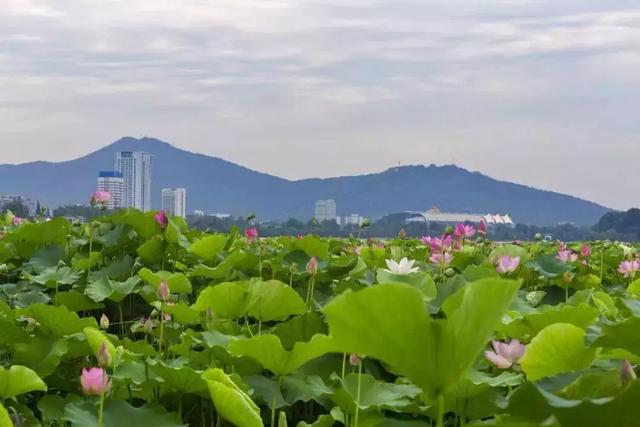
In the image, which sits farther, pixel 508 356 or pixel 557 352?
pixel 508 356

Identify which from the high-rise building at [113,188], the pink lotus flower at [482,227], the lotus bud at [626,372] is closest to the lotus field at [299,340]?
the lotus bud at [626,372]

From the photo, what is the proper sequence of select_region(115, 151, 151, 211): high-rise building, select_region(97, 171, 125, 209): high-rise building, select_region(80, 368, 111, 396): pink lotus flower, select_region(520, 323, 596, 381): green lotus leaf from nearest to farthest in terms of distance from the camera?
select_region(520, 323, 596, 381): green lotus leaf, select_region(80, 368, 111, 396): pink lotus flower, select_region(97, 171, 125, 209): high-rise building, select_region(115, 151, 151, 211): high-rise building

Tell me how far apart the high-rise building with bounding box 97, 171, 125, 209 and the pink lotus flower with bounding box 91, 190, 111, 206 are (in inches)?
4.1

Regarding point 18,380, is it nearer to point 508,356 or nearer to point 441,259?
point 508,356

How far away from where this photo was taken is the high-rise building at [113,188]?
12.6 feet

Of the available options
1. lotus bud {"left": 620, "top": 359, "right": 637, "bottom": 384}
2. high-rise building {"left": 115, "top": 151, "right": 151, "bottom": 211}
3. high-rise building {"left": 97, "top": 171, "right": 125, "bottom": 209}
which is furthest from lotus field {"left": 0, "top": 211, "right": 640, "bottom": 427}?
high-rise building {"left": 115, "top": 151, "right": 151, "bottom": 211}

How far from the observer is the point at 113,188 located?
64.0 m

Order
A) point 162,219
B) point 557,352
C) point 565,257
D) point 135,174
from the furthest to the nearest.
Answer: point 135,174 < point 565,257 < point 162,219 < point 557,352

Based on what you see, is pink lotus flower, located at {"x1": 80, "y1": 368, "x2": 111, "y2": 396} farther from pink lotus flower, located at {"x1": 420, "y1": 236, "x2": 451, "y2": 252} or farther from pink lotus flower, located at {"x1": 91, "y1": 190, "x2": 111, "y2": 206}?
pink lotus flower, located at {"x1": 91, "y1": 190, "x2": 111, "y2": 206}

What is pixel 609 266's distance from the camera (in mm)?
3666

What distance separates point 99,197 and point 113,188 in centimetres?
6253

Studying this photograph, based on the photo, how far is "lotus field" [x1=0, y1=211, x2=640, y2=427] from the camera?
74 cm

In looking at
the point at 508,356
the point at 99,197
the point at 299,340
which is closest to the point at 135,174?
the point at 99,197

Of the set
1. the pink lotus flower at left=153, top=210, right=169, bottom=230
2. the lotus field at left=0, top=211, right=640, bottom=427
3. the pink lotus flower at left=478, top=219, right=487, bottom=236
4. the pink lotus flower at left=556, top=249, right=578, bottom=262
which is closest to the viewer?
the lotus field at left=0, top=211, right=640, bottom=427
